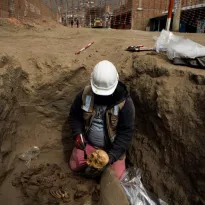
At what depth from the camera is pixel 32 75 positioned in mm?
2820

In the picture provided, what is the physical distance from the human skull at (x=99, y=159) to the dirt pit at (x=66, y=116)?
577mm

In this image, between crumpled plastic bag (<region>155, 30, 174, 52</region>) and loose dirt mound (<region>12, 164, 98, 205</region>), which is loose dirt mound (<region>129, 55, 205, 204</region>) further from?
loose dirt mound (<region>12, 164, 98, 205</region>)

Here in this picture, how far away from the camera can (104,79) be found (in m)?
2.09

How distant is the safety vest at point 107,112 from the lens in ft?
7.39

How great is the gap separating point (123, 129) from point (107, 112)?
0.29 metres

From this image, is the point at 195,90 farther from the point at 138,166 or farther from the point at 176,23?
the point at 176,23

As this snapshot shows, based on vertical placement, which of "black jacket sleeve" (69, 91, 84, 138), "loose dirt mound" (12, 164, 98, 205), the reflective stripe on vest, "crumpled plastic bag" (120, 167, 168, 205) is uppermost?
the reflective stripe on vest

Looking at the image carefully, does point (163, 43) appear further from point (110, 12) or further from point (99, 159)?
point (110, 12)

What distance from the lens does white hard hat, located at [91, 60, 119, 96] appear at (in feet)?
6.88

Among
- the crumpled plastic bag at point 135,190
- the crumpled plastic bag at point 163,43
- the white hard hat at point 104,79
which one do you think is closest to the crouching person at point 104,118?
the white hard hat at point 104,79

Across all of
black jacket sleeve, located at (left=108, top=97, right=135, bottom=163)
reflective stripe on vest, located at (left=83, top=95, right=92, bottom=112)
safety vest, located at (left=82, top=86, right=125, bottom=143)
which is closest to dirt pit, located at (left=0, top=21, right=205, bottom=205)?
black jacket sleeve, located at (left=108, top=97, right=135, bottom=163)

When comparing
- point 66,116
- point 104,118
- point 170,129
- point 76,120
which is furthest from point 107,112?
point 66,116

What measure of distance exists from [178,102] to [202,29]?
27.2 feet

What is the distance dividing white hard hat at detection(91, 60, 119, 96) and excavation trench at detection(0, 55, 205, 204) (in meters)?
0.57
